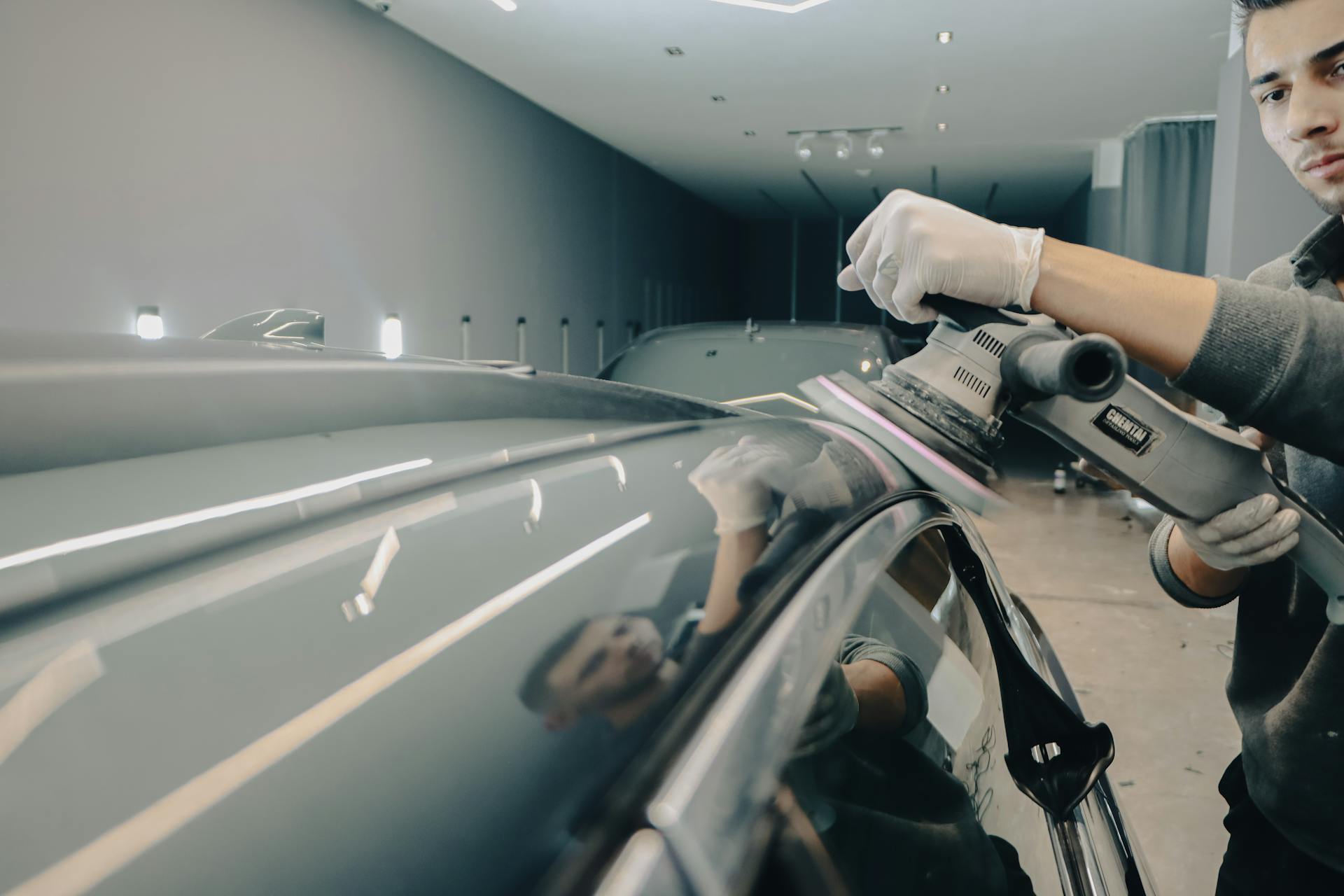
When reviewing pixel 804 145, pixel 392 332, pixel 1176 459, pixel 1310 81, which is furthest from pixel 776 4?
pixel 1176 459

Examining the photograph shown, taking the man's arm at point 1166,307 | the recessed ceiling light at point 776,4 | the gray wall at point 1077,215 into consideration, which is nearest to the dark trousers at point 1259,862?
the man's arm at point 1166,307

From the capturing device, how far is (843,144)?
8.88 meters

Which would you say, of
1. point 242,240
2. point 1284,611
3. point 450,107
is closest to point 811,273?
point 450,107

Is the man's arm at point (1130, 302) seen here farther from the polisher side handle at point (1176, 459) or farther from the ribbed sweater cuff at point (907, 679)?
Answer: the ribbed sweater cuff at point (907, 679)

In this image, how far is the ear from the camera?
40 cm

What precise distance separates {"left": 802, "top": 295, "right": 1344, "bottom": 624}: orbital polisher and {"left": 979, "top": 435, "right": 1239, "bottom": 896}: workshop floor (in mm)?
317

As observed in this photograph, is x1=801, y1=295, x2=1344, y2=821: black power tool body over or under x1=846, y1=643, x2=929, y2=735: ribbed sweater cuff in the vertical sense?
over

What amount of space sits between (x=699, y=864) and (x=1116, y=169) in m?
10.1

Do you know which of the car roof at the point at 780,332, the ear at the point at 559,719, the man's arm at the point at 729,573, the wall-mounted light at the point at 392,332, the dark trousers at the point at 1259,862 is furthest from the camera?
the wall-mounted light at the point at 392,332

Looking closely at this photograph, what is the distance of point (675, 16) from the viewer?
5.28m

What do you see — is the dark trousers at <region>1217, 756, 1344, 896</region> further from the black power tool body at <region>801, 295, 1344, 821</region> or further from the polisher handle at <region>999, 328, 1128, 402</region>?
the polisher handle at <region>999, 328, 1128, 402</region>

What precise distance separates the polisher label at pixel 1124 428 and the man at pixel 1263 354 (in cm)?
6

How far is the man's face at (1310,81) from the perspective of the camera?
1029 mm

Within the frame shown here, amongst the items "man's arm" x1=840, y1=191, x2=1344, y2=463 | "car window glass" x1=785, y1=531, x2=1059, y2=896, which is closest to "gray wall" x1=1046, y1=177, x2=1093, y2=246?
"man's arm" x1=840, y1=191, x2=1344, y2=463
